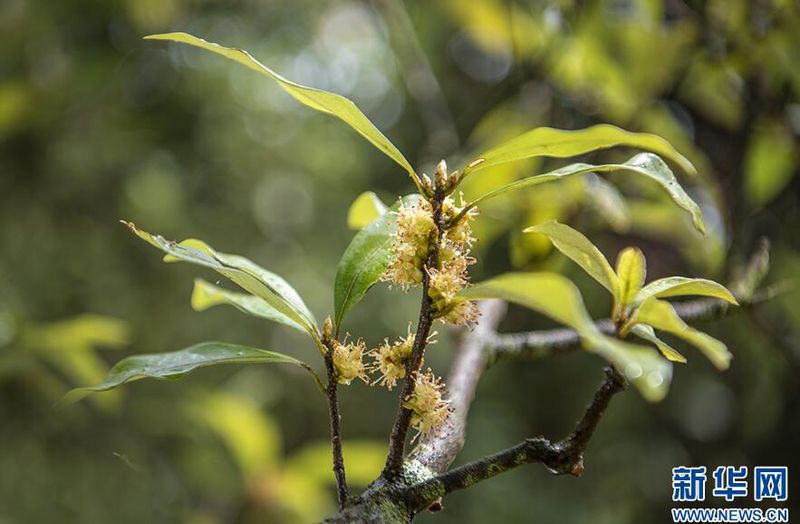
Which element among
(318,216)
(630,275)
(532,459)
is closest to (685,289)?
(630,275)

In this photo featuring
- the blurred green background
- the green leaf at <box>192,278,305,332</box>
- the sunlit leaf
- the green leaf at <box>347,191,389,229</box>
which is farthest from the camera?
the blurred green background

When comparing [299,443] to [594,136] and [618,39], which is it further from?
[594,136]

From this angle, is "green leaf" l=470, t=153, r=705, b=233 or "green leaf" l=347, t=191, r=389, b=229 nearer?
"green leaf" l=470, t=153, r=705, b=233

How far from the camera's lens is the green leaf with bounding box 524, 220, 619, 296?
0.48 metres

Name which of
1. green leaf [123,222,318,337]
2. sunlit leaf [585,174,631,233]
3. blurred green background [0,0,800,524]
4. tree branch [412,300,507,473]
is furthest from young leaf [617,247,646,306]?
sunlit leaf [585,174,631,233]

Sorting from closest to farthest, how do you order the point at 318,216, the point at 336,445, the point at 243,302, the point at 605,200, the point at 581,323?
the point at 581,323 < the point at 336,445 < the point at 243,302 < the point at 605,200 < the point at 318,216

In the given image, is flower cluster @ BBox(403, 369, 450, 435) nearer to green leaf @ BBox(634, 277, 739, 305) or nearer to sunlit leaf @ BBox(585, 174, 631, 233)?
green leaf @ BBox(634, 277, 739, 305)

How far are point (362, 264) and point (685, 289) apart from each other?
221 mm

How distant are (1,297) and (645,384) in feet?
5.40

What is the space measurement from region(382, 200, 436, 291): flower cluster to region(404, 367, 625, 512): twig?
0.12 m

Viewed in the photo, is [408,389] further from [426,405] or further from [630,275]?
[630,275]

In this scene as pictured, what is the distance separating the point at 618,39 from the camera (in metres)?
1.41

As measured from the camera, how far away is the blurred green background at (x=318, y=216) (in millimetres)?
1315

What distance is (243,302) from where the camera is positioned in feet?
1.94
